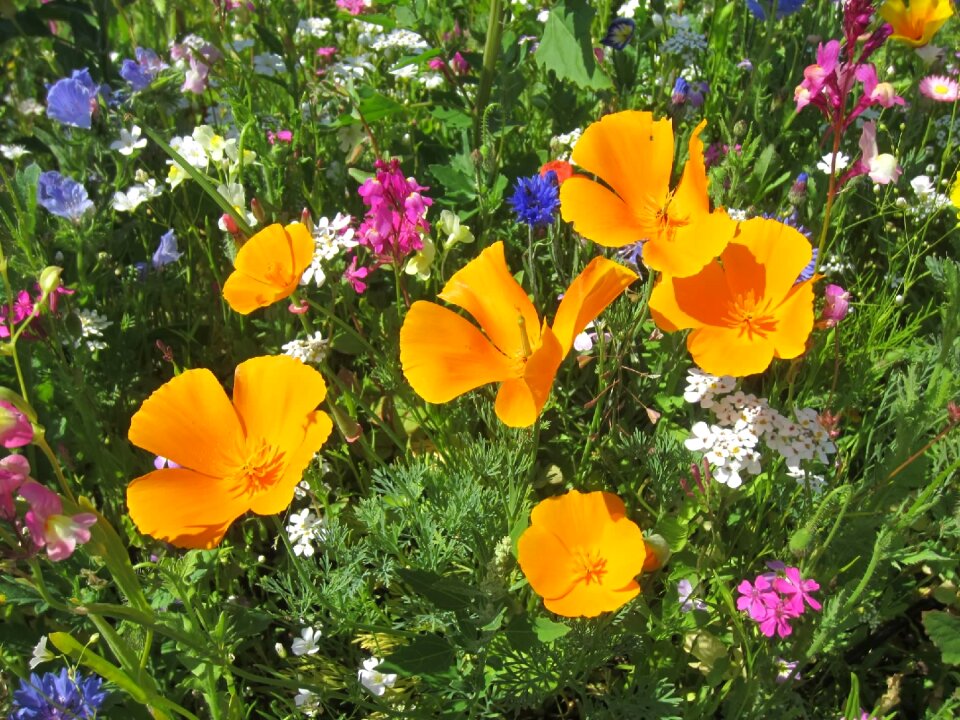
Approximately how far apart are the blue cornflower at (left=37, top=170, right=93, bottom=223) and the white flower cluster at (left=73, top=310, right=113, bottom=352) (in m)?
0.23

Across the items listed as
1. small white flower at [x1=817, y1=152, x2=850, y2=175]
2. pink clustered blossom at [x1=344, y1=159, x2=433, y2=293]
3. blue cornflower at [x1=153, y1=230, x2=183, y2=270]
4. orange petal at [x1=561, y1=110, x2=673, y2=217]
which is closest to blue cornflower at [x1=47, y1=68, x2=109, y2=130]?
blue cornflower at [x1=153, y1=230, x2=183, y2=270]

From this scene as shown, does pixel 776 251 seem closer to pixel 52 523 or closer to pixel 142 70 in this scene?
A: pixel 52 523

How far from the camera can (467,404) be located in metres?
1.85

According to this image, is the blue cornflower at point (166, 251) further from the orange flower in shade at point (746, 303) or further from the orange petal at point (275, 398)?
the orange flower in shade at point (746, 303)

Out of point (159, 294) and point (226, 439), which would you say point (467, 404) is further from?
point (159, 294)

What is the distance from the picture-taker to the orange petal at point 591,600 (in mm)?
1217

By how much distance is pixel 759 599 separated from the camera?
1.38 metres

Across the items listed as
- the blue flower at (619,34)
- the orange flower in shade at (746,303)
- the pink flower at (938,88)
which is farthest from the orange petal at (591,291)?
the pink flower at (938,88)

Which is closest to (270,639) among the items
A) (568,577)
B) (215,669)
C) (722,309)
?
(215,669)

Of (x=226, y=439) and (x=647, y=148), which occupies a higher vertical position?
(x=647, y=148)

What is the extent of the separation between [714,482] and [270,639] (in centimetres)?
106

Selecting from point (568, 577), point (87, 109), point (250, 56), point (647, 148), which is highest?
point (250, 56)

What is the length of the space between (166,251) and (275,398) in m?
0.94

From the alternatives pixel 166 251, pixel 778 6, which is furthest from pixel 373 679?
pixel 778 6
